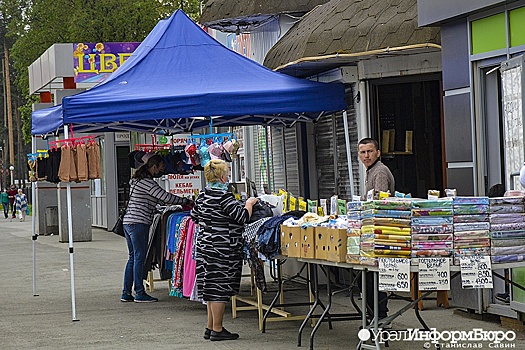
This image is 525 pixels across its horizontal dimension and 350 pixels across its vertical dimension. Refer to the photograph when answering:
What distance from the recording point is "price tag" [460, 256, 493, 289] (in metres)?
7.32

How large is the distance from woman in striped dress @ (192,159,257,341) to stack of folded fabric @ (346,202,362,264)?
→ 168cm

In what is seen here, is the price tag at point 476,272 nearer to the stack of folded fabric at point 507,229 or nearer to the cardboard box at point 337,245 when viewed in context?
the stack of folded fabric at point 507,229

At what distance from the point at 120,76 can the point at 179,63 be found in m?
0.79

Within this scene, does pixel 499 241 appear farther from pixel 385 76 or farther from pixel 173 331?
pixel 385 76

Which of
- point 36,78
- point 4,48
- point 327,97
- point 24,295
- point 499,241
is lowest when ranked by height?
point 24,295

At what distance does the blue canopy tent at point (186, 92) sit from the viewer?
37.5 feet

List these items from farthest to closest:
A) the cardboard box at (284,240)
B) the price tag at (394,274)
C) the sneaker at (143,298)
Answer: the sneaker at (143,298), the cardboard box at (284,240), the price tag at (394,274)

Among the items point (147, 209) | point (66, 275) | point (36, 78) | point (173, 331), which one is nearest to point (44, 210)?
point (36, 78)

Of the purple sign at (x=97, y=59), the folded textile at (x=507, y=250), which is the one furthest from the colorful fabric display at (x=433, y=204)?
the purple sign at (x=97, y=59)

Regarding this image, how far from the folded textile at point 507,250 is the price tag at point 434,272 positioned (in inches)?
15.1

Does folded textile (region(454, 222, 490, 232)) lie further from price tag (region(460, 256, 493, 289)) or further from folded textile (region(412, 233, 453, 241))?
price tag (region(460, 256, 493, 289))

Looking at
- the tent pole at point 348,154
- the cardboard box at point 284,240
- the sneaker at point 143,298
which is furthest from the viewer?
the sneaker at point 143,298

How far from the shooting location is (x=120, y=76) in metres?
12.2

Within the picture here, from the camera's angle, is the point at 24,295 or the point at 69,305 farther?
the point at 24,295
